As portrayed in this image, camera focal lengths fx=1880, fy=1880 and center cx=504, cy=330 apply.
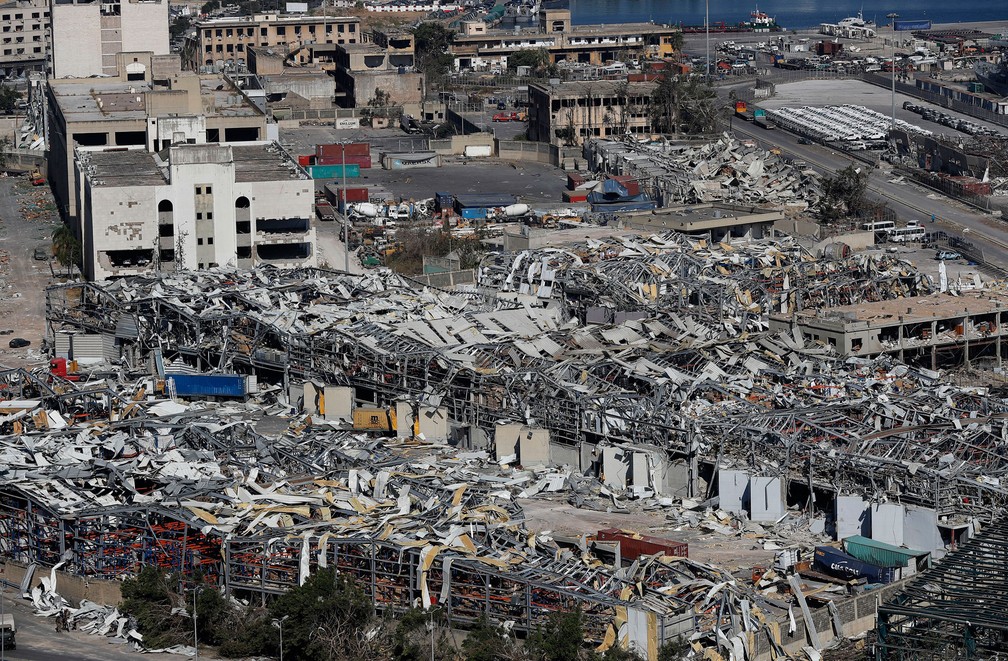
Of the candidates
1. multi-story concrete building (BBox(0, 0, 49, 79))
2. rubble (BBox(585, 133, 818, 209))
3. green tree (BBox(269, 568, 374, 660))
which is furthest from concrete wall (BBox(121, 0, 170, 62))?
green tree (BBox(269, 568, 374, 660))

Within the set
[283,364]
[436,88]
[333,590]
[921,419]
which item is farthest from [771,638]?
[436,88]

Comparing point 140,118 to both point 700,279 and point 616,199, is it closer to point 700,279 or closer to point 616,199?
point 616,199

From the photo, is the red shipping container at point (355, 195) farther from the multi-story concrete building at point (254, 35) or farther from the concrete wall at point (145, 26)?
the multi-story concrete building at point (254, 35)

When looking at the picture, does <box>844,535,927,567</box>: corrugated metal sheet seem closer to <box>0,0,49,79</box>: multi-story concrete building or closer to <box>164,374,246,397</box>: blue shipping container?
<box>164,374,246,397</box>: blue shipping container

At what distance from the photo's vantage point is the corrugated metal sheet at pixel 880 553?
113 feet

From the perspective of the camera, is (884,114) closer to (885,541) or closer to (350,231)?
(350,231)

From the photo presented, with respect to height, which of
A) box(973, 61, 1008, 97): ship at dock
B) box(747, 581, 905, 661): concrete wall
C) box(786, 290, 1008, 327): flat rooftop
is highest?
box(973, 61, 1008, 97): ship at dock

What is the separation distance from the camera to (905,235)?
68625mm

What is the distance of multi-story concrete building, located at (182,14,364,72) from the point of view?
419 feet

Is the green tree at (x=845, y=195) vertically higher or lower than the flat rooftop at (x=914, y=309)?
higher

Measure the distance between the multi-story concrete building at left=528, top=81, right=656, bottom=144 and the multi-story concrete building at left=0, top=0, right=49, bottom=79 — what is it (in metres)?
50.4

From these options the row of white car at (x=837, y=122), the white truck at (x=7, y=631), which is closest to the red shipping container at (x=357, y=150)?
the row of white car at (x=837, y=122)

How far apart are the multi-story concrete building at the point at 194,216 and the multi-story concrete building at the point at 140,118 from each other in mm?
8377

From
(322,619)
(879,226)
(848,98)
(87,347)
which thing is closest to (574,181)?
(879,226)
